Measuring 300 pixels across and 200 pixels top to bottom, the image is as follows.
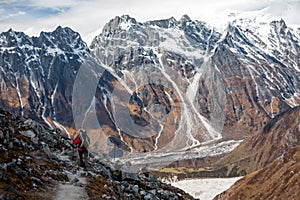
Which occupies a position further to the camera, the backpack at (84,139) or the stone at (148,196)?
the stone at (148,196)

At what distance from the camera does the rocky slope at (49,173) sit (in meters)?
31.8

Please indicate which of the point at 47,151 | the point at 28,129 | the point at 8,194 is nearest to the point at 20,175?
the point at 8,194

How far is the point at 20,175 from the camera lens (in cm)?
3272

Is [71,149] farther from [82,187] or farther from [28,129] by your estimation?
[82,187]

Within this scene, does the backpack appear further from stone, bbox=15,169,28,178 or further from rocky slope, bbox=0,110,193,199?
stone, bbox=15,169,28,178

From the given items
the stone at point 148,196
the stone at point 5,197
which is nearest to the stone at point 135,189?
the stone at point 148,196

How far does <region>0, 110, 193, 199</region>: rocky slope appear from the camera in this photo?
3176cm

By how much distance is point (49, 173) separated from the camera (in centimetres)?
3684

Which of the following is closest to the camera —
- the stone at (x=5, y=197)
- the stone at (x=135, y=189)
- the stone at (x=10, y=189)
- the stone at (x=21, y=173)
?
the stone at (x=5, y=197)

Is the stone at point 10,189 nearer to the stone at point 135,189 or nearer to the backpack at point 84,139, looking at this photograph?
the backpack at point 84,139

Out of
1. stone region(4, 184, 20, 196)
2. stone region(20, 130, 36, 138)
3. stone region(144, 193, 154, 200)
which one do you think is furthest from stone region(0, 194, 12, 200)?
stone region(20, 130, 36, 138)

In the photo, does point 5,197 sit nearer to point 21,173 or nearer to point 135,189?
point 21,173

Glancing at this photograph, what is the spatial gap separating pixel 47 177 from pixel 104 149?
5561mm

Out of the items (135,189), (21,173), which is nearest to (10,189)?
(21,173)
